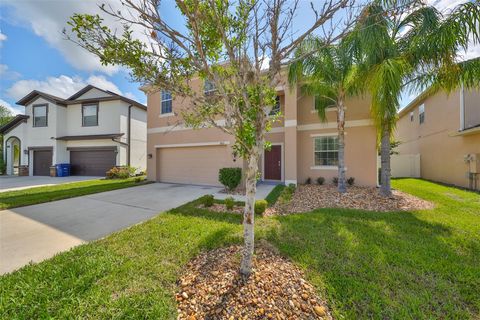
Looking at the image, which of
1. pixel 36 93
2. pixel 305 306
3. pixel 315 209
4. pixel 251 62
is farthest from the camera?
pixel 36 93

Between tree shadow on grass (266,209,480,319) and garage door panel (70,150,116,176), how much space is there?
608 inches

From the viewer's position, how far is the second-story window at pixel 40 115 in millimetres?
16406

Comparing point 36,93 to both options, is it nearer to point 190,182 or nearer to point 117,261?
point 190,182

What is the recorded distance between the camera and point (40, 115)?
16.6m

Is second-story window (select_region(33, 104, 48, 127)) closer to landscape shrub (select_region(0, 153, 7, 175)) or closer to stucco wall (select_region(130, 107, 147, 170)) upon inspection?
landscape shrub (select_region(0, 153, 7, 175))

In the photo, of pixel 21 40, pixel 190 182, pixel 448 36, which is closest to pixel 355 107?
pixel 448 36

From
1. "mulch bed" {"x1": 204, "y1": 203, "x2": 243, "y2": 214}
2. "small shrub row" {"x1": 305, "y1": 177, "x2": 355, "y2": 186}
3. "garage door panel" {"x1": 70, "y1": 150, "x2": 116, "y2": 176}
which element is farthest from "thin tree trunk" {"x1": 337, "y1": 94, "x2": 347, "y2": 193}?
"garage door panel" {"x1": 70, "y1": 150, "x2": 116, "y2": 176}

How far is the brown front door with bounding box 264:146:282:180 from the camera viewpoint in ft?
38.0

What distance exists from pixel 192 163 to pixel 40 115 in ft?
52.3

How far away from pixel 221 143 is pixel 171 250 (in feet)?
22.8

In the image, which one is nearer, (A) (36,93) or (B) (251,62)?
(B) (251,62)

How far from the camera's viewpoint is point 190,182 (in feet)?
36.8

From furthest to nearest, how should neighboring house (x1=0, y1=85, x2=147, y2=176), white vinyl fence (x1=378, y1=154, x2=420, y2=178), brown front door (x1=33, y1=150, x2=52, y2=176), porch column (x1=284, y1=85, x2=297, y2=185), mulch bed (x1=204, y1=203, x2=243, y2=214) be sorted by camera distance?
brown front door (x1=33, y1=150, x2=52, y2=176) → neighboring house (x1=0, y1=85, x2=147, y2=176) → white vinyl fence (x1=378, y1=154, x2=420, y2=178) → porch column (x1=284, y1=85, x2=297, y2=185) → mulch bed (x1=204, y1=203, x2=243, y2=214)

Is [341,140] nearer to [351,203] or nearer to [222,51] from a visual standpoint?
[351,203]
